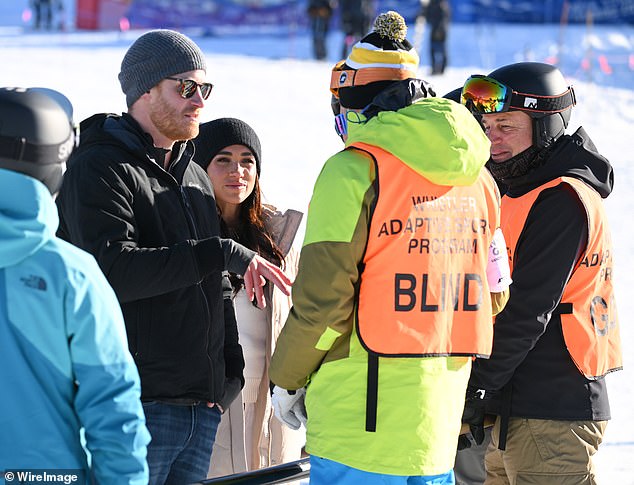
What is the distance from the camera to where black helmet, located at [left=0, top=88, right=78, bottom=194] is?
2275 mm

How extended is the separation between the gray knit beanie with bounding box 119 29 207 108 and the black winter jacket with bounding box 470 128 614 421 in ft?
4.09

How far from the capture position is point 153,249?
308 cm

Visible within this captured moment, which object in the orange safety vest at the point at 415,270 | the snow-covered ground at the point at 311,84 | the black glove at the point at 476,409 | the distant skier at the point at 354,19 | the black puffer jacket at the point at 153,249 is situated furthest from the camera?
the distant skier at the point at 354,19

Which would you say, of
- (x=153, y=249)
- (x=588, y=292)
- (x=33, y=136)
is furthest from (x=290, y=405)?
(x=33, y=136)

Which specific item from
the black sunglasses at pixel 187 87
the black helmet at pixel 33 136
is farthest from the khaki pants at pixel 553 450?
the black helmet at pixel 33 136

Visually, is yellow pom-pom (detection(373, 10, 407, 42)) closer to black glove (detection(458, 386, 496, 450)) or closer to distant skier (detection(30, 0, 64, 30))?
black glove (detection(458, 386, 496, 450))

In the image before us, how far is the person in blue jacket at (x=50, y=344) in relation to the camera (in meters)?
2.21

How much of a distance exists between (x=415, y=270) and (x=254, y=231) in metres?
1.67

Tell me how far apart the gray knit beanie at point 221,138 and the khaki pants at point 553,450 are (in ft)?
5.33

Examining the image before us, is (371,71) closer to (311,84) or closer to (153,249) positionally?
(153,249)

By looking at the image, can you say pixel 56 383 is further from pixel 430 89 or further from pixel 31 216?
pixel 430 89

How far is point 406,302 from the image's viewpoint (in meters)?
2.79

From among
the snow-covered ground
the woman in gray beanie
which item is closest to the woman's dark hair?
the woman in gray beanie

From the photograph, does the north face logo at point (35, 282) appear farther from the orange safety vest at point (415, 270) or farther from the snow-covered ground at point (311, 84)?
the snow-covered ground at point (311, 84)
